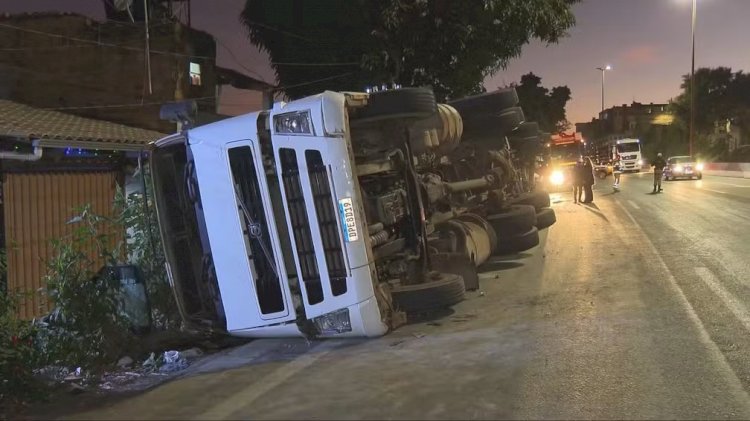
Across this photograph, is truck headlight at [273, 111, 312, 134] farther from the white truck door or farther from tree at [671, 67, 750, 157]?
tree at [671, 67, 750, 157]

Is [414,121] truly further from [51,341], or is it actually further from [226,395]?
[51,341]

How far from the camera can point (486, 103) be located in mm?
10859

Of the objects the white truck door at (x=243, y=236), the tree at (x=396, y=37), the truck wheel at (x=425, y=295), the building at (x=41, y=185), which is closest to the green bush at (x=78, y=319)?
the white truck door at (x=243, y=236)

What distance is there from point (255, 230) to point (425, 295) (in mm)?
1812

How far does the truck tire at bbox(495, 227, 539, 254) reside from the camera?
11000 mm

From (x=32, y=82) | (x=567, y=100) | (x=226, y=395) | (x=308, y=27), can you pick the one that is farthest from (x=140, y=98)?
(x=567, y=100)

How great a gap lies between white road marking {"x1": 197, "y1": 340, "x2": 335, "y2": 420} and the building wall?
1207cm

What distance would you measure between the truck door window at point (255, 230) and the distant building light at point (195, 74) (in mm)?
13626

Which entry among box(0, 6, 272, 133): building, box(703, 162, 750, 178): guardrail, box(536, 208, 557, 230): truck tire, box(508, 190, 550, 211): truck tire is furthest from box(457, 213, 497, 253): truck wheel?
box(703, 162, 750, 178): guardrail

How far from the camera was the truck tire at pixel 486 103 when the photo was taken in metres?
10.8

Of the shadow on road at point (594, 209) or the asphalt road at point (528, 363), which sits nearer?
the asphalt road at point (528, 363)

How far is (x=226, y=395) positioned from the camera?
→ 484 centimetres

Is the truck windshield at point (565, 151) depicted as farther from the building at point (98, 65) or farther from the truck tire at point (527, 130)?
the building at point (98, 65)

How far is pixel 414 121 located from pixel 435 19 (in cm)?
848
